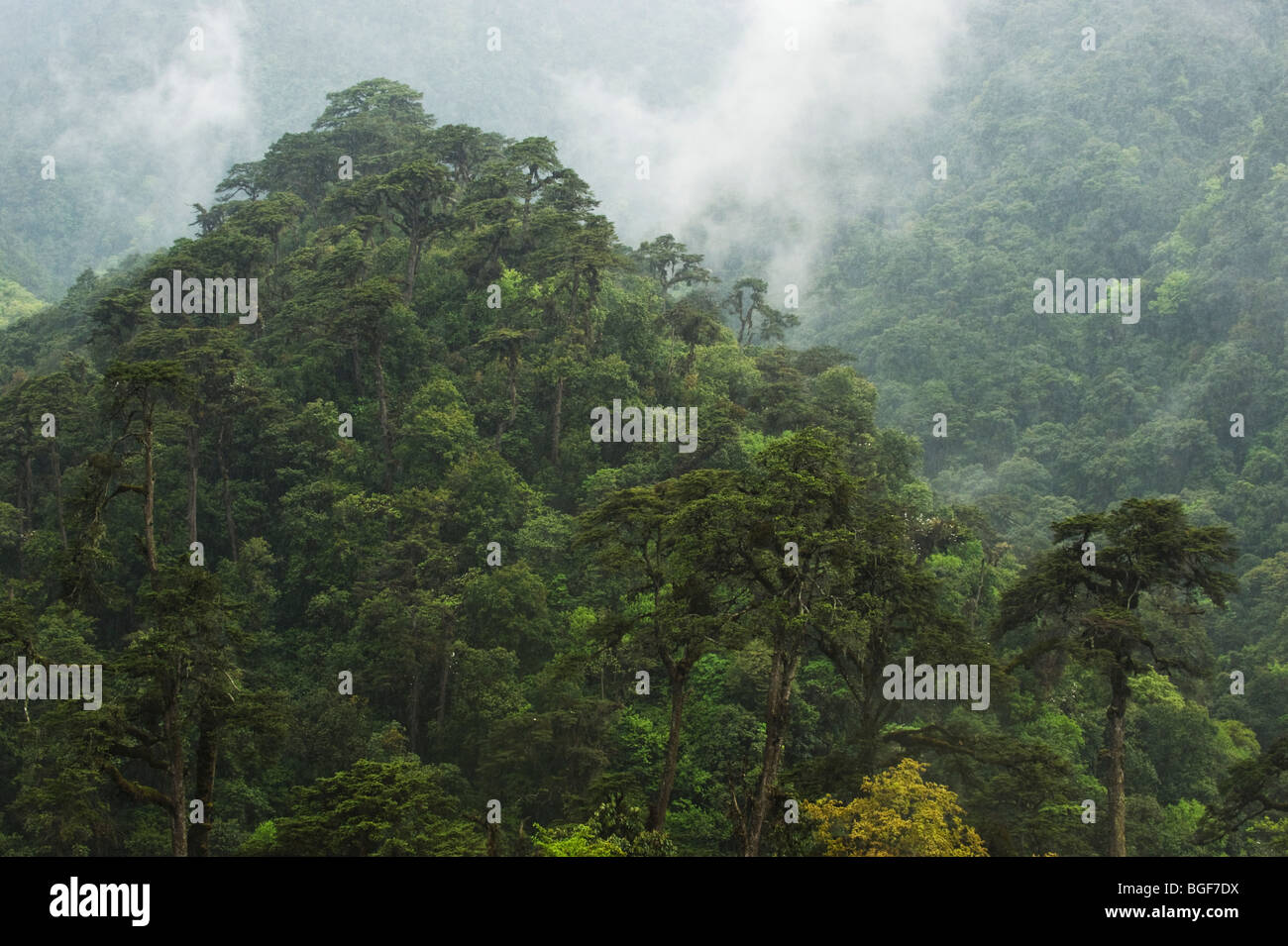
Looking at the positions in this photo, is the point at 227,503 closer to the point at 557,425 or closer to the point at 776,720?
the point at 557,425

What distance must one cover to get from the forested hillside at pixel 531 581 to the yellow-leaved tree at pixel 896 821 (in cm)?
12

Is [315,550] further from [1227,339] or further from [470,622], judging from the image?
[1227,339]

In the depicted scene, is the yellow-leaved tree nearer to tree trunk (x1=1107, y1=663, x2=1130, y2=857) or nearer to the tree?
tree trunk (x1=1107, y1=663, x2=1130, y2=857)

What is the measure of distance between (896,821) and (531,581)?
50.5ft

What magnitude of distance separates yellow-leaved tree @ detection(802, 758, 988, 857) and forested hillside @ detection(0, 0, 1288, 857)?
12 cm

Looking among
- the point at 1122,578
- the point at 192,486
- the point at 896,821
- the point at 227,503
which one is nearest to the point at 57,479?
the point at 192,486

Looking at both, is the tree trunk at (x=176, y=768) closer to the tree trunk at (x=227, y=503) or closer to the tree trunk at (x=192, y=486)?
the tree trunk at (x=192, y=486)

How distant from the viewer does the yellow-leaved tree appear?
20156mm

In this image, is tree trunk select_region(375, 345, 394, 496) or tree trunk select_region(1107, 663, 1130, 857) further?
tree trunk select_region(375, 345, 394, 496)

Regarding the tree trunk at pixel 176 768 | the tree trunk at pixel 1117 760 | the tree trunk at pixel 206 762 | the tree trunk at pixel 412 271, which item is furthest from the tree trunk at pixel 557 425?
the tree trunk at pixel 1117 760

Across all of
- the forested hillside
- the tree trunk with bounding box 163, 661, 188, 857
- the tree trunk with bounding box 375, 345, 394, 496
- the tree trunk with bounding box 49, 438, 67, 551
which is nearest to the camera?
the tree trunk with bounding box 163, 661, 188, 857

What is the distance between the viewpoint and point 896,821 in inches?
794

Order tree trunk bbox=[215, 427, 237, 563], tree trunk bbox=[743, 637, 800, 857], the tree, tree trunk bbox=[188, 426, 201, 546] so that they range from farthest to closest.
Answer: tree trunk bbox=[215, 427, 237, 563]
tree trunk bbox=[188, 426, 201, 546]
the tree
tree trunk bbox=[743, 637, 800, 857]

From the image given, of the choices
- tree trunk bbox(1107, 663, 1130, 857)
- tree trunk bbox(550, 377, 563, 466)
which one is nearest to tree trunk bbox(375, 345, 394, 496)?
tree trunk bbox(550, 377, 563, 466)
